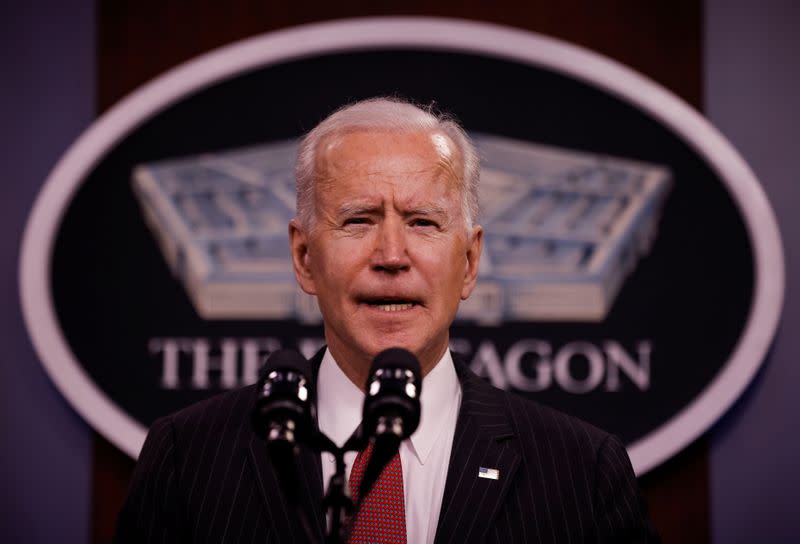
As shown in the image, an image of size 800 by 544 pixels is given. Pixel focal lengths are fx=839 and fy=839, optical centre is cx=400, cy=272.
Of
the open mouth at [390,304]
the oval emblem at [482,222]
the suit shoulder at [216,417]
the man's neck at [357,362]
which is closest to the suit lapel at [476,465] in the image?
the man's neck at [357,362]

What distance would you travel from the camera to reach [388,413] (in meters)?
0.91

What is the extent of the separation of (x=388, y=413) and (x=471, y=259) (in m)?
0.61

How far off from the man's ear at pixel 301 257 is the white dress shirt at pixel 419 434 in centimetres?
14

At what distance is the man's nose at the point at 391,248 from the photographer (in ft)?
4.17

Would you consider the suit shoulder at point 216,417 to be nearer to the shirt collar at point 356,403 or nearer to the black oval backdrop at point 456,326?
the shirt collar at point 356,403

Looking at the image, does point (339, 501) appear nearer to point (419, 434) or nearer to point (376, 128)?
point (419, 434)

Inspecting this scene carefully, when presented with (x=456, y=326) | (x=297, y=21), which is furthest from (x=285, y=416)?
(x=297, y=21)

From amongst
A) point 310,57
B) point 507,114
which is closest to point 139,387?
point 310,57

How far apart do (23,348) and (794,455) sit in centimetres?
214

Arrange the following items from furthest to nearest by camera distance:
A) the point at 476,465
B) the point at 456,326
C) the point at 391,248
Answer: the point at 456,326
the point at 476,465
the point at 391,248

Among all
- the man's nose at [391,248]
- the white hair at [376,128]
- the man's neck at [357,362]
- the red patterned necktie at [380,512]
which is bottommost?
the red patterned necktie at [380,512]

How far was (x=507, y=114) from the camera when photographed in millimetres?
2326

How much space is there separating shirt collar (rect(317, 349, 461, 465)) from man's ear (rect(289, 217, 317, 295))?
133mm

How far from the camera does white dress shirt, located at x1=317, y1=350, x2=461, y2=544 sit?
1.35m
